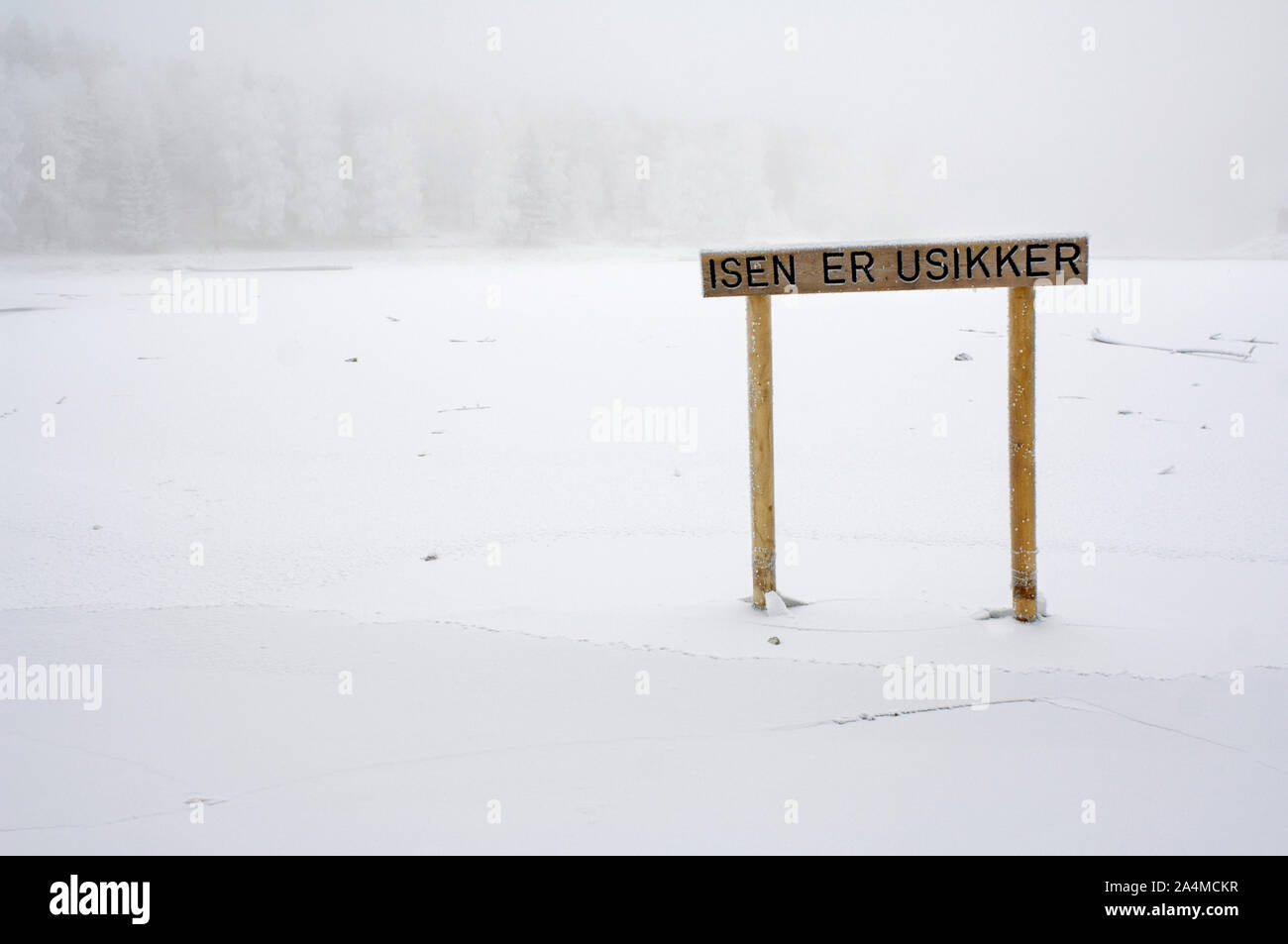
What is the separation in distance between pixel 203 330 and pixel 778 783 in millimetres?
11901

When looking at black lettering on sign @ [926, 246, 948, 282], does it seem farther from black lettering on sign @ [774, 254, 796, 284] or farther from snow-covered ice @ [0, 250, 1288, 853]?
snow-covered ice @ [0, 250, 1288, 853]

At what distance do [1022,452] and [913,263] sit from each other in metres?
1.06

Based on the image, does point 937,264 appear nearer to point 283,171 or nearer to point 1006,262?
point 1006,262

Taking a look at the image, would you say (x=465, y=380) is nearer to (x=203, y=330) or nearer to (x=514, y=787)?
(x=203, y=330)

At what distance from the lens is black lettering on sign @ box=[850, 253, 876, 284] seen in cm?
469

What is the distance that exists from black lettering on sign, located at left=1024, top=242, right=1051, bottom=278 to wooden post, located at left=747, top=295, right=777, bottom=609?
3.93 ft

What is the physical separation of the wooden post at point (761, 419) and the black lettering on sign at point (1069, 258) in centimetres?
132

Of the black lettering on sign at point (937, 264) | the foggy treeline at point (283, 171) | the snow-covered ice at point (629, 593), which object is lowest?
the snow-covered ice at point (629, 593)

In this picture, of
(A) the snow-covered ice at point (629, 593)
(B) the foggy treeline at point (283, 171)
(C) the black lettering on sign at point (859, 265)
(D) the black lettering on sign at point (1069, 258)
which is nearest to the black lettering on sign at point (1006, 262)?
(D) the black lettering on sign at point (1069, 258)

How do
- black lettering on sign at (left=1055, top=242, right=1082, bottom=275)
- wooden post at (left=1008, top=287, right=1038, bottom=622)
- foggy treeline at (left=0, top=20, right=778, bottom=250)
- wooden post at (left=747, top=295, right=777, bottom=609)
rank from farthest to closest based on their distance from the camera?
foggy treeline at (left=0, top=20, right=778, bottom=250), wooden post at (left=747, top=295, right=777, bottom=609), wooden post at (left=1008, top=287, right=1038, bottom=622), black lettering on sign at (left=1055, top=242, right=1082, bottom=275)

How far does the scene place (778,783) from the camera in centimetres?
364

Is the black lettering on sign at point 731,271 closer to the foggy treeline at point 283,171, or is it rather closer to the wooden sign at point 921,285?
the wooden sign at point 921,285

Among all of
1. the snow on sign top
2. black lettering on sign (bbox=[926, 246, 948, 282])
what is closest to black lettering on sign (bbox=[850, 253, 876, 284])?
the snow on sign top

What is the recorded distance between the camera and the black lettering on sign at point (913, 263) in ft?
15.1
